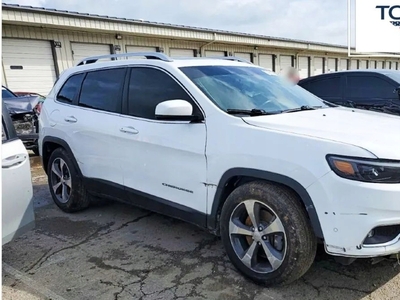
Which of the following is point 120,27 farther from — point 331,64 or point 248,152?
point 331,64

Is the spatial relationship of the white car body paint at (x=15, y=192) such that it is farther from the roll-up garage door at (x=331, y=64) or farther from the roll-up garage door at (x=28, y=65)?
the roll-up garage door at (x=331, y=64)

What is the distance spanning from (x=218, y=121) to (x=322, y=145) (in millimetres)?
846

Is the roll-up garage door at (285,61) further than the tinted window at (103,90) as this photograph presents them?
Yes

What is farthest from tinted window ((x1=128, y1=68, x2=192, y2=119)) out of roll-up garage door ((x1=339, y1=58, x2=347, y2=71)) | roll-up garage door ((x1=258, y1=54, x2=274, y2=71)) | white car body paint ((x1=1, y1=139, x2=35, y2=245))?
roll-up garage door ((x1=339, y1=58, x2=347, y2=71))

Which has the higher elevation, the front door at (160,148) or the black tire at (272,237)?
the front door at (160,148)

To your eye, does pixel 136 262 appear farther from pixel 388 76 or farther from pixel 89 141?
pixel 388 76

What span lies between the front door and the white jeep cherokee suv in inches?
0.4

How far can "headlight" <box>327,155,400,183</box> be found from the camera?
2.15m

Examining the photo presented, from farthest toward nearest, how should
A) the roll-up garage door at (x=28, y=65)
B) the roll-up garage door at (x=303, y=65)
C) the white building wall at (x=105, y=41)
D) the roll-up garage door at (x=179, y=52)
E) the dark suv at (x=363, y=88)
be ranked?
the roll-up garage door at (x=303, y=65), the roll-up garage door at (x=179, y=52), the white building wall at (x=105, y=41), the roll-up garage door at (x=28, y=65), the dark suv at (x=363, y=88)

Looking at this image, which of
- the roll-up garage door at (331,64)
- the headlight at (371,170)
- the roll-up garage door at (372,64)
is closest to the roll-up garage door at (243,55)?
the roll-up garage door at (331,64)

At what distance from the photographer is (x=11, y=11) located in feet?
37.1

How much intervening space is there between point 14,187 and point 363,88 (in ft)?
20.6

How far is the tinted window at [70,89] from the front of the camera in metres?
4.24

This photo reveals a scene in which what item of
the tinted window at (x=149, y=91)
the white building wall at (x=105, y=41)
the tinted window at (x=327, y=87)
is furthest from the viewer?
the white building wall at (x=105, y=41)
